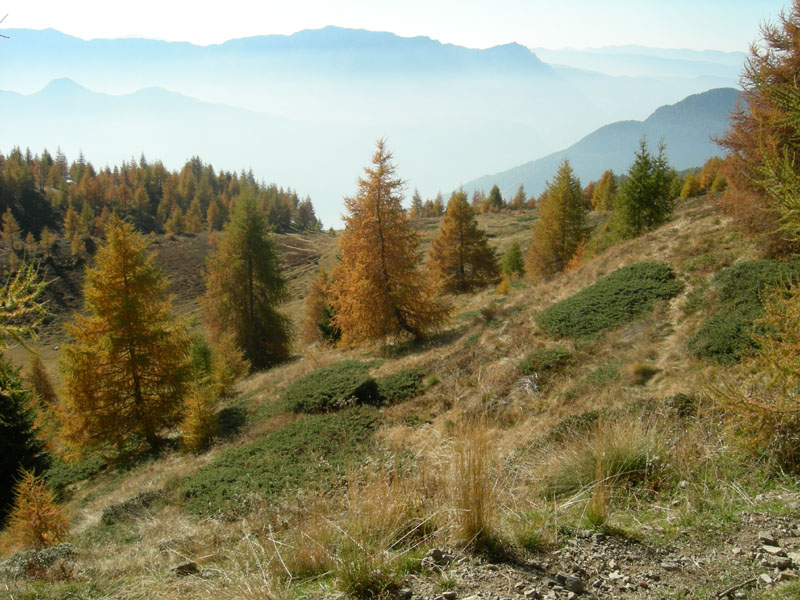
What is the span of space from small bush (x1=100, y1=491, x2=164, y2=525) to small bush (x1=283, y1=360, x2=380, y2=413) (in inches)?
190

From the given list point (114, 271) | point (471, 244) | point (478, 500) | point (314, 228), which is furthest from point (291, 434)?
point (314, 228)

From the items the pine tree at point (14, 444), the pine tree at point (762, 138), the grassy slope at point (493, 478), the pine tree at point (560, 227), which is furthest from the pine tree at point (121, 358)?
the pine tree at point (560, 227)

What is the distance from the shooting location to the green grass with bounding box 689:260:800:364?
8.88m

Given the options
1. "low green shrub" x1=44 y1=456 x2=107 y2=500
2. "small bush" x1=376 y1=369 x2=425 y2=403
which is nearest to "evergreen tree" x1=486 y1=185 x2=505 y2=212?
"small bush" x1=376 y1=369 x2=425 y2=403

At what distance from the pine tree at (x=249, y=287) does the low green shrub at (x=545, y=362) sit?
21.3 meters

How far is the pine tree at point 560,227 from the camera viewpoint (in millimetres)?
32594

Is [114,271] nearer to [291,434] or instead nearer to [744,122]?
[291,434]

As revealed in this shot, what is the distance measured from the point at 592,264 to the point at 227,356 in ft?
65.3

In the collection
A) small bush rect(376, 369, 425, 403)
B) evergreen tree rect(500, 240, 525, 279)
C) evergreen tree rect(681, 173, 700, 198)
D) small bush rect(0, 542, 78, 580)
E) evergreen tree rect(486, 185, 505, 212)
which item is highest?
evergreen tree rect(486, 185, 505, 212)

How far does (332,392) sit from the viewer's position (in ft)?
46.9

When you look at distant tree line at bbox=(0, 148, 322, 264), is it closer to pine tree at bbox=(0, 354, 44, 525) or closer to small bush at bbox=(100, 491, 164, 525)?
pine tree at bbox=(0, 354, 44, 525)

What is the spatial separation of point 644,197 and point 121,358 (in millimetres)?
30487

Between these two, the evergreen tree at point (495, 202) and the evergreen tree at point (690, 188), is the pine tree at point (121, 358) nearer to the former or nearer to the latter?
the evergreen tree at point (690, 188)

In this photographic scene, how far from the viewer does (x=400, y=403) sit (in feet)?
42.7
